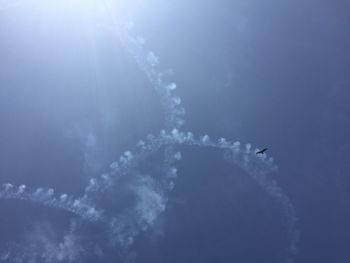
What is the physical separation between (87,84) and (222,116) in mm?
13788

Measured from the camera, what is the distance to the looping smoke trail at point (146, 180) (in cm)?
4819

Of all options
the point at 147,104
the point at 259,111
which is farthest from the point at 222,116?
the point at 147,104

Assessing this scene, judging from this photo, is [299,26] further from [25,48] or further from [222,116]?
[25,48]

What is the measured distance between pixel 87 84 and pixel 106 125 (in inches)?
179

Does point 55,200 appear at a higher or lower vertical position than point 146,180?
lower

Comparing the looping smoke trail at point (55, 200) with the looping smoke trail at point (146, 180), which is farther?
the looping smoke trail at point (146, 180)

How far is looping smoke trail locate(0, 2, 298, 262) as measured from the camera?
48188 mm

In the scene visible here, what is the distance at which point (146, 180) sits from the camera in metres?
49.2

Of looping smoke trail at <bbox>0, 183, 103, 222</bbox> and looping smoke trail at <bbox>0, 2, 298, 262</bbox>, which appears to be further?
looping smoke trail at <bbox>0, 2, 298, 262</bbox>

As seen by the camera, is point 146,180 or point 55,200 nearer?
point 55,200

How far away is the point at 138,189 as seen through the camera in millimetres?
49125

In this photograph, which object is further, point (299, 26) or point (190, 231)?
point (299, 26)

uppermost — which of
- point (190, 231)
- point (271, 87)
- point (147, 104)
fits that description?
point (271, 87)

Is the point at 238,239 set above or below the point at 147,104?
below
